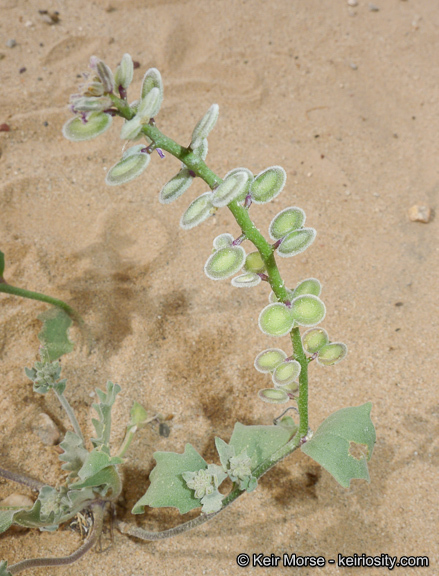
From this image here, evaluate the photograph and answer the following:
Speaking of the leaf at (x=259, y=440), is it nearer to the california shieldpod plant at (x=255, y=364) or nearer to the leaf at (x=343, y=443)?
the california shieldpod plant at (x=255, y=364)

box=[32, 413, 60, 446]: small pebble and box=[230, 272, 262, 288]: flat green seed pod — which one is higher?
box=[230, 272, 262, 288]: flat green seed pod

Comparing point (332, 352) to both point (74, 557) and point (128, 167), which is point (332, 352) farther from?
point (74, 557)

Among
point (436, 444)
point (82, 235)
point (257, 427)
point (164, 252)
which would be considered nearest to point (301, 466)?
point (257, 427)

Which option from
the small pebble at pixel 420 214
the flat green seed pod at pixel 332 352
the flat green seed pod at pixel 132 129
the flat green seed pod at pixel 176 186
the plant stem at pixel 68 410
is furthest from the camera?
the small pebble at pixel 420 214

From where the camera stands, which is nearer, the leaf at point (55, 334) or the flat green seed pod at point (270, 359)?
the flat green seed pod at point (270, 359)

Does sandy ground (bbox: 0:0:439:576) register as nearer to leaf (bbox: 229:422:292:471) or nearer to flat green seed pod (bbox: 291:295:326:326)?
leaf (bbox: 229:422:292:471)

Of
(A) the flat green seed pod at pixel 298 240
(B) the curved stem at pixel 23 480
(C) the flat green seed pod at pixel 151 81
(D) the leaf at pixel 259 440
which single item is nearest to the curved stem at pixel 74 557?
(B) the curved stem at pixel 23 480

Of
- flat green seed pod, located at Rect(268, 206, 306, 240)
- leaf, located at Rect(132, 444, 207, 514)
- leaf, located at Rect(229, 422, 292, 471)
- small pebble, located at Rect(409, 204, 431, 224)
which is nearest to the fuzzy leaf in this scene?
leaf, located at Rect(132, 444, 207, 514)
